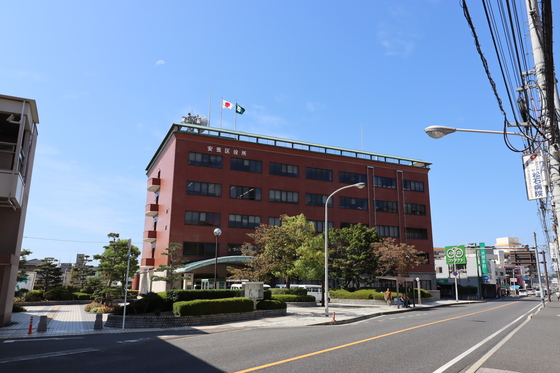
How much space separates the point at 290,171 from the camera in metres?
54.0

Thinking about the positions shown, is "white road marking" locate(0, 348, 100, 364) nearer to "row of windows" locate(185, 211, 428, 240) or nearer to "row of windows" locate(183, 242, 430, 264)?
"row of windows" locate(183, 242, 430, 264)

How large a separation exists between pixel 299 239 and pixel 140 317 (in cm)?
1764

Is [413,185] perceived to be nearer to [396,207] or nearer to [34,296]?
[396,207]

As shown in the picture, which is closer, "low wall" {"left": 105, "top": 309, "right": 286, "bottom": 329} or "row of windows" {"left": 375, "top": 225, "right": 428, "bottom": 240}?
"low wall" {"left": 105, "top": 309, "right": 286, "bottom": 329}

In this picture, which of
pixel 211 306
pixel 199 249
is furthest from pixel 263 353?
pixel 199 249

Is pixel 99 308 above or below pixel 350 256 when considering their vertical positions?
below

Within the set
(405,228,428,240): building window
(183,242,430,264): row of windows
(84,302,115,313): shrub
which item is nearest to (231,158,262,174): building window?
(183,242,430,264): row of windows

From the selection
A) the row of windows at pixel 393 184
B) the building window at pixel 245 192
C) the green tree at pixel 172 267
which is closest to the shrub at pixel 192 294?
the green tree at pixel 172 267

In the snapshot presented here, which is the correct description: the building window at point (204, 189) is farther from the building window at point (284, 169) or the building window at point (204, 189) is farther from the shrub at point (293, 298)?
the shrub at point (293, 298)

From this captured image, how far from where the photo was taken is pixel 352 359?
32.4 feet

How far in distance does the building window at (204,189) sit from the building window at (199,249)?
5843 mm

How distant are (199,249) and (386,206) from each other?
97.1 feet

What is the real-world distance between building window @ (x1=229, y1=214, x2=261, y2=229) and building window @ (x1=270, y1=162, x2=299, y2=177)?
6.73m

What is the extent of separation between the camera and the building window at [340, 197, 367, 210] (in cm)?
5719
